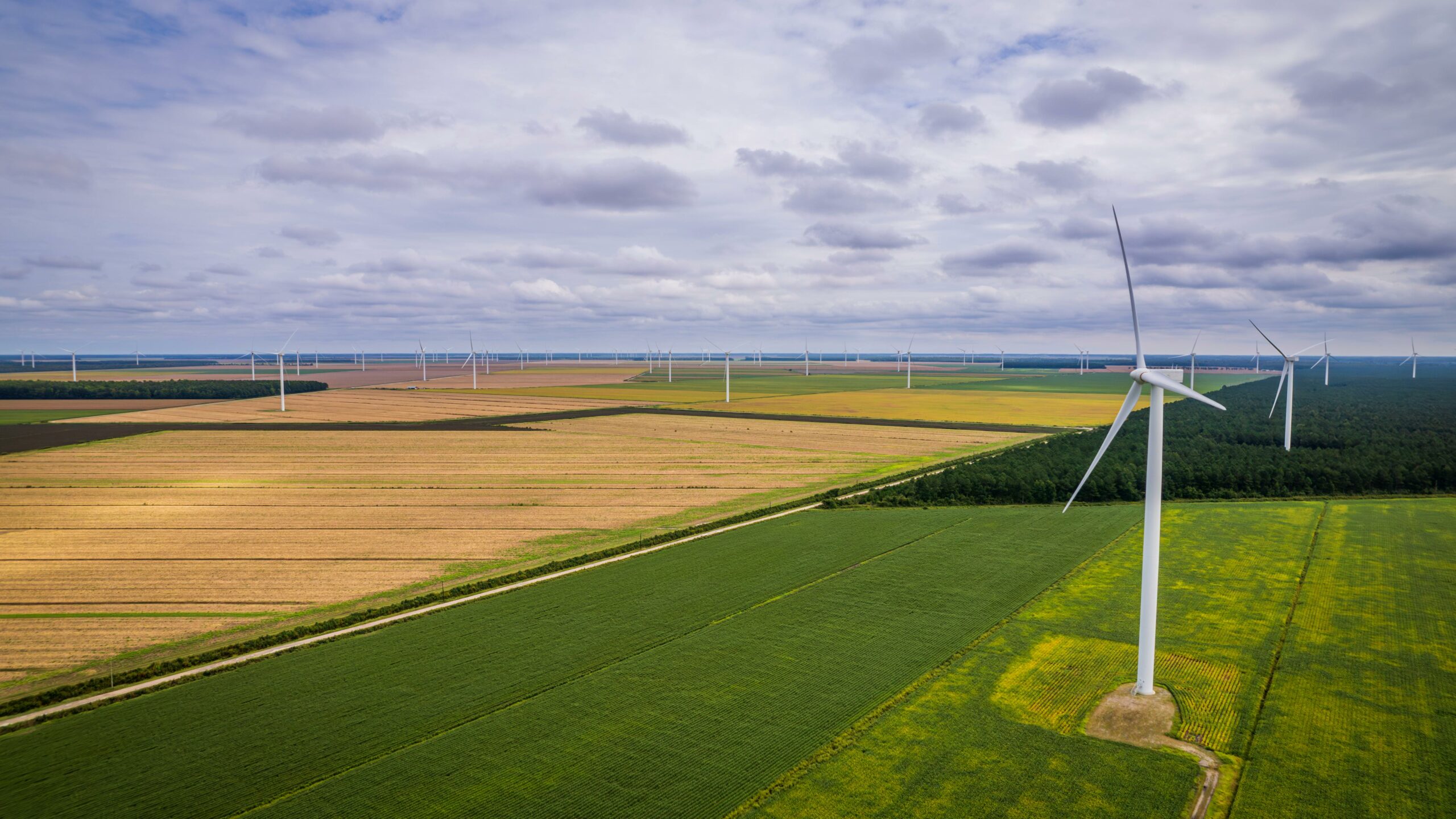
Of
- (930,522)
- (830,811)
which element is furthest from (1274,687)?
(930,522)

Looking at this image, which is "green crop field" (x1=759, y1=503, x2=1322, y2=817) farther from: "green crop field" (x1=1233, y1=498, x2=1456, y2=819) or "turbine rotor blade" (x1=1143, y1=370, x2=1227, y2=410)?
"turbine rotor blade" (x1=1143, y1=370, x2=1227, y2=410)

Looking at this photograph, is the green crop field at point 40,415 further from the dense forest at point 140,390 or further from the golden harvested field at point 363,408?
the dense forest at point 140,390

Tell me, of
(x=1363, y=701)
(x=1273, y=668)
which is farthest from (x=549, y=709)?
(x=1363, y=701)

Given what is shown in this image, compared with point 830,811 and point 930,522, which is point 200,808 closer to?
point 830,811

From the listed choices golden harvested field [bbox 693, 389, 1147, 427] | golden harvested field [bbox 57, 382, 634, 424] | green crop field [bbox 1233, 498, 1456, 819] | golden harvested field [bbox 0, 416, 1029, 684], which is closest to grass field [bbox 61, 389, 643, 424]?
golden harvested field [bbox 57, 382, 634, 424]

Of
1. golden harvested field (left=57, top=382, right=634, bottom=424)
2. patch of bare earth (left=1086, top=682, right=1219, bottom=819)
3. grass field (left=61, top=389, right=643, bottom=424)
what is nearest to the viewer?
patch of bare earth (left=1086, top=682, right=1219, bottom=819)

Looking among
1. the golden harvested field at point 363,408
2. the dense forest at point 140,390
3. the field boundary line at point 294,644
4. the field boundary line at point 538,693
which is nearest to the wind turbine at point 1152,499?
the field boundary line at point 538,693
